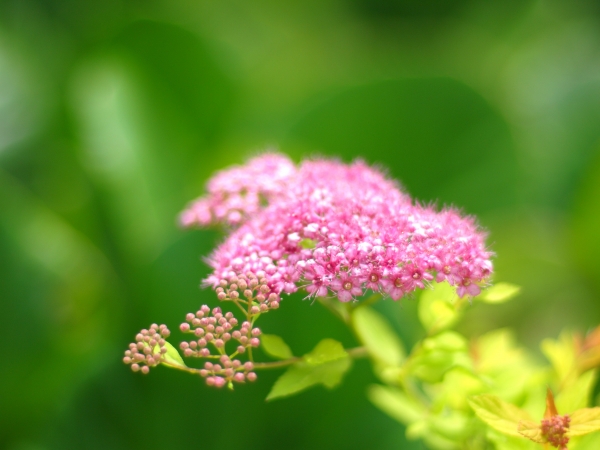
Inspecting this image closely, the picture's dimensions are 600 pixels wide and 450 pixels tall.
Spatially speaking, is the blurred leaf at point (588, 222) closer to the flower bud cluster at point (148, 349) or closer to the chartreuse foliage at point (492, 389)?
the chartreuse foliage at point (492, 389)

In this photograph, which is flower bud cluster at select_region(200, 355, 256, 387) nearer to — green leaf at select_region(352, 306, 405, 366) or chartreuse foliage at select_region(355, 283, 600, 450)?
chartreuse foliage at select_region(355, 283, 600, 450)

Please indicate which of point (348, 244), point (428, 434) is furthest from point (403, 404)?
point (348, 244)

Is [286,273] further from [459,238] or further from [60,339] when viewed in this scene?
[60,339]

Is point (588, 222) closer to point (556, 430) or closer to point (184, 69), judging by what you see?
point (556, 430)

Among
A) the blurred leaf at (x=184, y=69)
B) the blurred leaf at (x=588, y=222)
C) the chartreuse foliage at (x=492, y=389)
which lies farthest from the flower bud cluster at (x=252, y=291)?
the blurred leaf at (x=184, y=69)

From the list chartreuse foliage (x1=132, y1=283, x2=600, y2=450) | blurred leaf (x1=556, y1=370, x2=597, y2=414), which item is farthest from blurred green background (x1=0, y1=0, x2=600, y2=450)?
blurred leaf (x1=556, y1=370, x2=597, y2=414)

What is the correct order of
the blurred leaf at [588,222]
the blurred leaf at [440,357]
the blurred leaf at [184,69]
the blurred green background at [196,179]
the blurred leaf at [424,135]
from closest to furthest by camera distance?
the blurred leaf at [440,357], the blurred green background at [196,179], the blurred leaf at [588,222], the blurred leaf at [424,135], the blurred leaf at [184,69]
